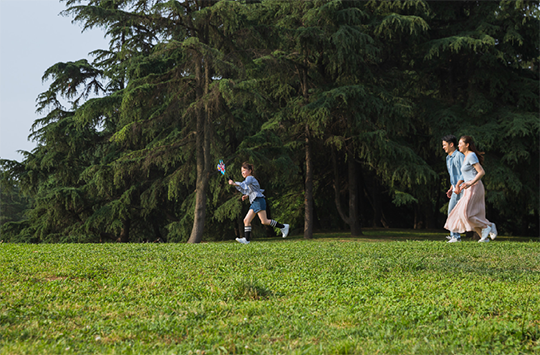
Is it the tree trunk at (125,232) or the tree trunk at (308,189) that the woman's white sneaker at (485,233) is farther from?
the tree trunk at (125,232)

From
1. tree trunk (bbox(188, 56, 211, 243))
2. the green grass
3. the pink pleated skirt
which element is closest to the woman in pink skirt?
the pink pleated skirt

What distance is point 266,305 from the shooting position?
4434 millimetres

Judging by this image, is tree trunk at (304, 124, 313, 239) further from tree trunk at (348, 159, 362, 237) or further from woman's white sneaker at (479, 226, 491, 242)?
woman's white sneaker at (479, 226, 491, 242)

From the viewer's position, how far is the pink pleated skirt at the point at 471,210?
10453 mm

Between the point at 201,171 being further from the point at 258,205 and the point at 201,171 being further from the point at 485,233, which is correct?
the point at 485,233

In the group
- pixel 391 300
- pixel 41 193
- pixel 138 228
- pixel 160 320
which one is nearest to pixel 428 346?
pixel 391 300

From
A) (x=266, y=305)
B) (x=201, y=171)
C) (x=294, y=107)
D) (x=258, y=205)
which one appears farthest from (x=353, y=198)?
(x=266, y=305)

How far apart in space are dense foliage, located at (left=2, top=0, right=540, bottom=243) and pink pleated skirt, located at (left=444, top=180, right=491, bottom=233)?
6700 millimetres

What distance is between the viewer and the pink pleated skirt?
34.3 ft

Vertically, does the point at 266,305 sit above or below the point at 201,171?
below

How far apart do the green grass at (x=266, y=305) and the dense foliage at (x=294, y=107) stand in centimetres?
949

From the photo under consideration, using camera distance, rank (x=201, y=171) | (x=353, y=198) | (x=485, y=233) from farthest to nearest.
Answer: (x=353, y=198) → (x=201, y=171) → (x=485, y=233)

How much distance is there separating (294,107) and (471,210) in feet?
31.0

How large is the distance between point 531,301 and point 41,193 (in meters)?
25.9
